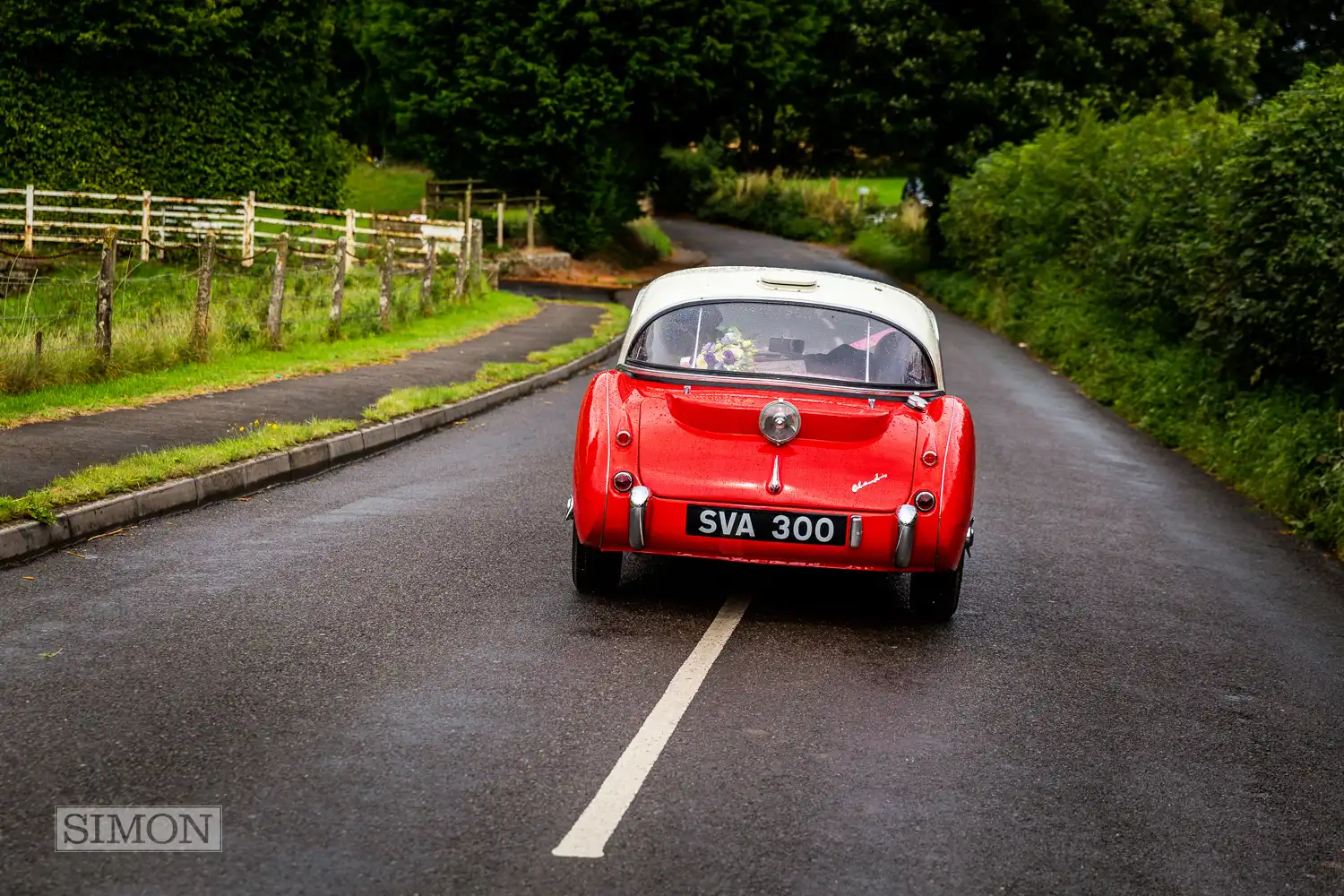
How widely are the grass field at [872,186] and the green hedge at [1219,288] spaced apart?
1348 inches

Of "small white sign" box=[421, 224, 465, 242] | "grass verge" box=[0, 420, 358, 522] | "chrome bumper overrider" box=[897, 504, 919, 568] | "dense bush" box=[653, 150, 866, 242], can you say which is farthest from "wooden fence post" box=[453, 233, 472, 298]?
"dense bush" box=[653, 150, 866, 242]

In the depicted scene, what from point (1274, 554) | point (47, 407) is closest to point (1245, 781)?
point (1274, 554)

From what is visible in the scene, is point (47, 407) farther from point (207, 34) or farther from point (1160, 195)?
point (207, 34)

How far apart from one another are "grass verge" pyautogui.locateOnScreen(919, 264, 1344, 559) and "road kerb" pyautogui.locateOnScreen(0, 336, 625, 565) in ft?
25.0

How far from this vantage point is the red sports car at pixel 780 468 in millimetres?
6914

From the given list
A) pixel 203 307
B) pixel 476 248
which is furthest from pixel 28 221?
pixel 203 307

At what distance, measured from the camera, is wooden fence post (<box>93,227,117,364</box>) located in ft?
45.7

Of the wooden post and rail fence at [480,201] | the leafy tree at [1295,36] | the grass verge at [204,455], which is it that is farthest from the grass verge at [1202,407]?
the leafy tree at [1295,36]

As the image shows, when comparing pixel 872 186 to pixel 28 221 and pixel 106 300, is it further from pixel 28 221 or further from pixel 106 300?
pixel 106 300

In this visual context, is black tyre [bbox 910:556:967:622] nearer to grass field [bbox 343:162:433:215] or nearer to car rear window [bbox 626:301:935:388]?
car rear window [bbox 626:301:935:388]

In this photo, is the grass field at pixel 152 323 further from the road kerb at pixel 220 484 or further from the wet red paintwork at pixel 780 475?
the wet red paintwork at pixel 780 475

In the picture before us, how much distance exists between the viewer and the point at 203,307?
16.1 m

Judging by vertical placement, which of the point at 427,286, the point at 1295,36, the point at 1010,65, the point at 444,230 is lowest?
the point at 427,286

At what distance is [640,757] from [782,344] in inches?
127
